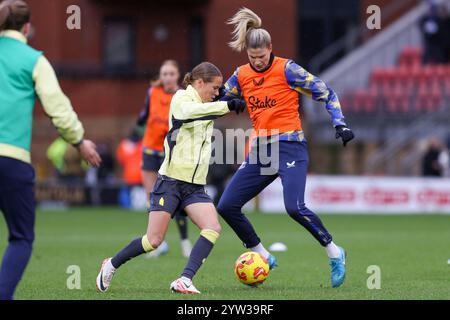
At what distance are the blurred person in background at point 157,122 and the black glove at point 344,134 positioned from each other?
161 inches

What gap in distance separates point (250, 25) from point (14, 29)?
3186mm

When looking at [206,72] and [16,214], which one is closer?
[16,214]

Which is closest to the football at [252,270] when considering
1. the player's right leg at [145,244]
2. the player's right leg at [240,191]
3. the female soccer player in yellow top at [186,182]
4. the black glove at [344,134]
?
the player's right leg at [240,191]

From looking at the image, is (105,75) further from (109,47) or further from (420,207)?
(420,207)

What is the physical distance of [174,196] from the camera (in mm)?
9484

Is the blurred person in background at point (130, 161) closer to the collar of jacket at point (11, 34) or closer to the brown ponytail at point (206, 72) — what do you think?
the brown ponytail at point (206, 72)

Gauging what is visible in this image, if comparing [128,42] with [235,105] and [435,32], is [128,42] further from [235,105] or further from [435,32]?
[235,105]

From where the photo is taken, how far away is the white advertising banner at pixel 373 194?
82.7 ft

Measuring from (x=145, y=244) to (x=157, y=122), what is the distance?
175 inches

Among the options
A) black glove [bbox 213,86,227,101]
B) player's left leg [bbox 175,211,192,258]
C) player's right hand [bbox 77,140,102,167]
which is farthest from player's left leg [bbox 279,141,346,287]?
player's left leg [bbox 175,211,192,258]

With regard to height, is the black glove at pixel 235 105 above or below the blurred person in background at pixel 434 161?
above

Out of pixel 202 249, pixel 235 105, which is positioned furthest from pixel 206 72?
pixel 202 249

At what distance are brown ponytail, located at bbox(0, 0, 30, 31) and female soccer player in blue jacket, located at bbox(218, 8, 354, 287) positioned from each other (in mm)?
2899
